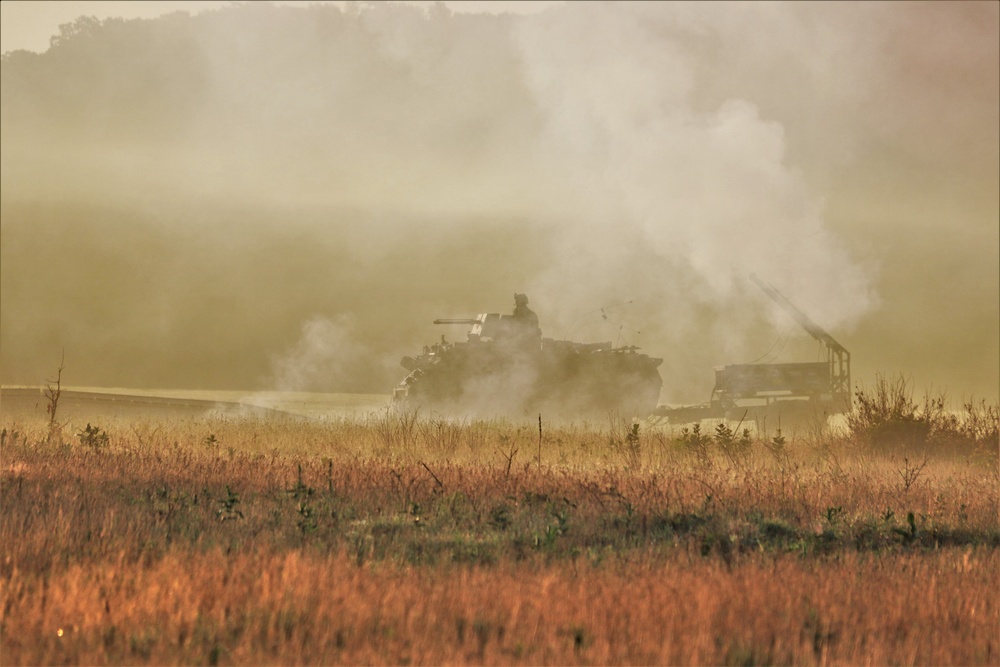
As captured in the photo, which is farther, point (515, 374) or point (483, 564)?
point (515, 374)

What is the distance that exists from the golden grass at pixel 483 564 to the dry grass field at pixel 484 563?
0.09 feet

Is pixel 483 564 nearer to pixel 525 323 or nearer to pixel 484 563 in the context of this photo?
pixel 484 563

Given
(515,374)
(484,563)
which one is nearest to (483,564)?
(484,563)

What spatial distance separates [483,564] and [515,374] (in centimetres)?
2815

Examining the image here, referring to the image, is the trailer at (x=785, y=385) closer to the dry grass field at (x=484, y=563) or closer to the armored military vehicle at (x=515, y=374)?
the armored military vehicle at (x=515, y=374)

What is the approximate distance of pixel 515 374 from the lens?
35750 millimetres

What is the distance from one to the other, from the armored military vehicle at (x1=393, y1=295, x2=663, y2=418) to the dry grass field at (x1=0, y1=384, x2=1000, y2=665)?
20.6 meters

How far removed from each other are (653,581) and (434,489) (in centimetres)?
440

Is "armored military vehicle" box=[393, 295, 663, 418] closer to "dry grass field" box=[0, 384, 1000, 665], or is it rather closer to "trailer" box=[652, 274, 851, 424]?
"trailer" box=[652, 274, 851, 424]

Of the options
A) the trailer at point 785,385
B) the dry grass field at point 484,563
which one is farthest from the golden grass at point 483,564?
the trailer at point 785,385

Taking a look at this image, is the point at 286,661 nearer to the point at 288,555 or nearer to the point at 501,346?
the point at 288,555

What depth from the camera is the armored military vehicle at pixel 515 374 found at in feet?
115

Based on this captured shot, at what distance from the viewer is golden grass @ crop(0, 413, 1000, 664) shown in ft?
18.3

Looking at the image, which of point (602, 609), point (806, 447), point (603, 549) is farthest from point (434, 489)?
point (806, 447)
